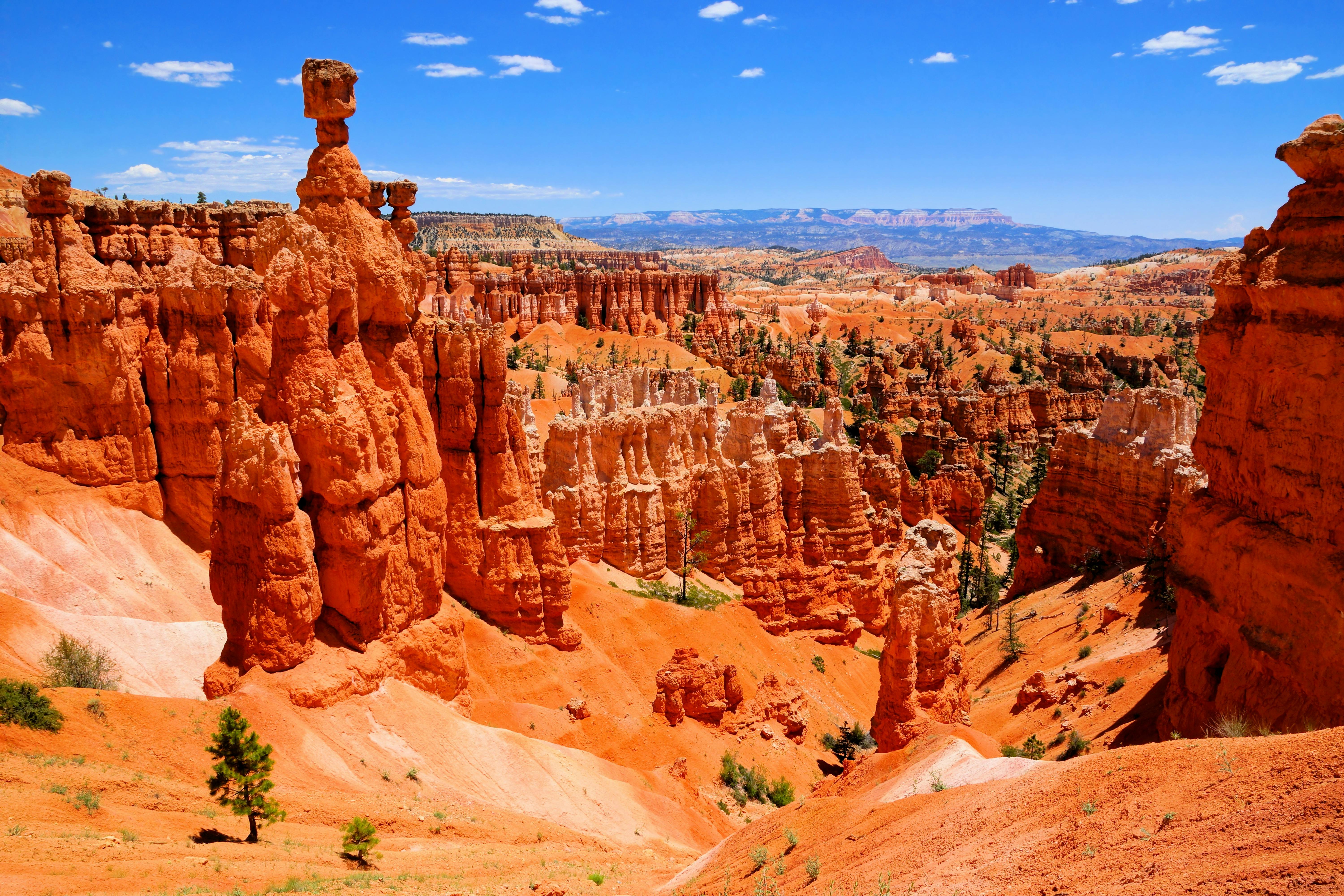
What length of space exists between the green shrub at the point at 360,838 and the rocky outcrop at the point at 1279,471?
1480 cm

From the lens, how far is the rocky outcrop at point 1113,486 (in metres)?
34.7

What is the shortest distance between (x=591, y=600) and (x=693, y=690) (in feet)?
15.9

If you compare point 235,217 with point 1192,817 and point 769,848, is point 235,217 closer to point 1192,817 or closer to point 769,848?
point 769,848

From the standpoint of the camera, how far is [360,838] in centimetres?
1313

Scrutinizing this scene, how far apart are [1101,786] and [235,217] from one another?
4520 centimetres

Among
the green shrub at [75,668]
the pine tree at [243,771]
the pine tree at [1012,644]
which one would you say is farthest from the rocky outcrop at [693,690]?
the green shrub at [75,668]

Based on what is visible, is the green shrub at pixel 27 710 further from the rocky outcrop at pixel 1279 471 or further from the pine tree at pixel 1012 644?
the pine tree at pixel 1012 644

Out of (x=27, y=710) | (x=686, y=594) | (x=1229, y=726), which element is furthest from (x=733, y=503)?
(x=27, y=710)

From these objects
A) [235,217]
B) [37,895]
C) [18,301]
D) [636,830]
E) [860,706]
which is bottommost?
[860,706]

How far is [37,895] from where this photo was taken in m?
9.55

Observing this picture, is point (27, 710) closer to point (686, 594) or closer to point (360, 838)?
point (360, 838)

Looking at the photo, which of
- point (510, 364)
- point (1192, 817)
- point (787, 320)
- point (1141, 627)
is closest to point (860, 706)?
point (1141, 627)

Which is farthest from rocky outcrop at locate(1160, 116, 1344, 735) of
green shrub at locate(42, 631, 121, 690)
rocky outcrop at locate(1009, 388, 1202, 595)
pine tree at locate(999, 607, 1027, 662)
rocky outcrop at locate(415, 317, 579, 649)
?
green shrub at locate(42, 631, 121, 690)

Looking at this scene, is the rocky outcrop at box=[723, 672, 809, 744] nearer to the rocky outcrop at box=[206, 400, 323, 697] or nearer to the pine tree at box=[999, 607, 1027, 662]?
the pine tree at box=[999, 607, 1027, 662]
